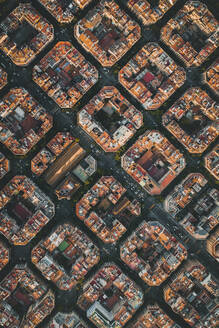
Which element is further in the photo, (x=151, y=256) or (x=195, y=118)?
(x=195, y=118)

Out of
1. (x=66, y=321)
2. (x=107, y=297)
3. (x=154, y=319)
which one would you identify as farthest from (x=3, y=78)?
(x=154, y=319)

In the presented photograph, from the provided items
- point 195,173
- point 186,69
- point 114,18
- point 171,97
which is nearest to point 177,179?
point 195,173

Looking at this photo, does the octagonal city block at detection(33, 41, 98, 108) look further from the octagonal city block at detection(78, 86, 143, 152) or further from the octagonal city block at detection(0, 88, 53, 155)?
the octagonal city block at detection(0, 88, 53, 155)

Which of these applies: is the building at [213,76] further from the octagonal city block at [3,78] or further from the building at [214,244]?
the octagonal city block at [3,78]

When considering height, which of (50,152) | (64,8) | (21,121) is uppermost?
(64,8)

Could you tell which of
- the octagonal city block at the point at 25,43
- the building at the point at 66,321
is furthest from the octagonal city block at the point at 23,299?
the octagonal city block at the point at 25,43

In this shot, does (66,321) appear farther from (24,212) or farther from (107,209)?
(107,209)
